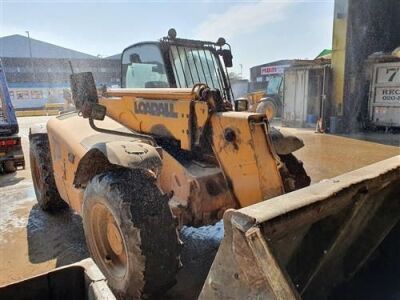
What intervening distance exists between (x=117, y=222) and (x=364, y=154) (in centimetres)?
749

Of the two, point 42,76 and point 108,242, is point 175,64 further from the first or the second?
point 42,76

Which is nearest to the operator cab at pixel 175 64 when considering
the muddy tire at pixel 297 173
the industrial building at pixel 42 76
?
the muddy tire at pixel 297 173

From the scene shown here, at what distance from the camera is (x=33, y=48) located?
6312 centimetres

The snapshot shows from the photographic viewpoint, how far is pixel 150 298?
9.12ft

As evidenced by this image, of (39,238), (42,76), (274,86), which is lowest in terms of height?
(39,238)

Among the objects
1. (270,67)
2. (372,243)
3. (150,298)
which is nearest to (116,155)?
(150,298)

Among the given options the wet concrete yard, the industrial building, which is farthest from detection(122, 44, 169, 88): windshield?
the industrial building

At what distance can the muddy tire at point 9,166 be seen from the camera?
23.6 feet

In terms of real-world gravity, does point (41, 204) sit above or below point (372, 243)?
below

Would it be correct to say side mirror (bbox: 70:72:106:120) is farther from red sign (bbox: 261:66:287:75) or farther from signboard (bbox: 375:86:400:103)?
red sign (bbox: 261:66:287:75)

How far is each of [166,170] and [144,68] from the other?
54.5 inches

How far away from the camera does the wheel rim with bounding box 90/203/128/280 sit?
2.92 m

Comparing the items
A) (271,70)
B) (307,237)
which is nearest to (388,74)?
(307,237)

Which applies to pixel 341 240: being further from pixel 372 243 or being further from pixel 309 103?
pixel 309 103
